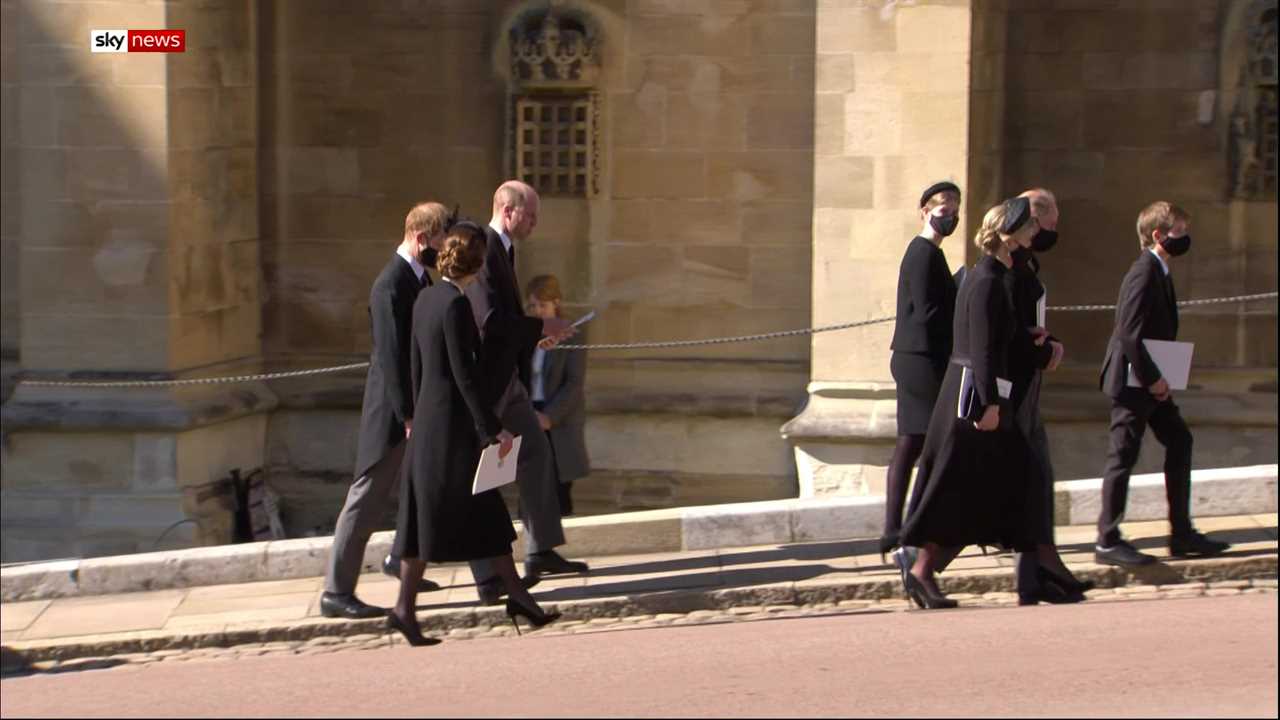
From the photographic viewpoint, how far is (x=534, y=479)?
922 cm

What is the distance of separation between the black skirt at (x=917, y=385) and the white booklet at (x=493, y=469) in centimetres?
179

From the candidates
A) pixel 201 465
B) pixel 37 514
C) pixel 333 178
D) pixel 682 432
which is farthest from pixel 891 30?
pixel 37 514

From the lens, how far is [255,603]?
9.19 m

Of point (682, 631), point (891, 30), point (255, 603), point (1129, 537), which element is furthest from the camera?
point (891, 30)

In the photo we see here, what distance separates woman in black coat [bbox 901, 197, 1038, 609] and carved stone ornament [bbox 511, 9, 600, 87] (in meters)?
4.34

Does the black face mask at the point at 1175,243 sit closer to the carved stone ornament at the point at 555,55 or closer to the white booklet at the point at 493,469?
the white booklet at the point at 493,469

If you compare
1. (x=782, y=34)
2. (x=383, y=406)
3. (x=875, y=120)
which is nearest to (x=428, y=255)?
(x=383, y=406)

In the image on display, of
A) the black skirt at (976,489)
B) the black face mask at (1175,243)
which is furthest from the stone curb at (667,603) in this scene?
the black face mask at (1175,243)

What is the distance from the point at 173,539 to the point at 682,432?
2959mm

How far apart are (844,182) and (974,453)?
3.16 m

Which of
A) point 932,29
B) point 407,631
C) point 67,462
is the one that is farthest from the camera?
point 67,462

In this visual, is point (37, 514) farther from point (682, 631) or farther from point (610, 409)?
point (682, 631)

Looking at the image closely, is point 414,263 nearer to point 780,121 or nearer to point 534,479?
point 534,479

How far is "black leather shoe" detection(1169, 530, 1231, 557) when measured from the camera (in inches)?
365
